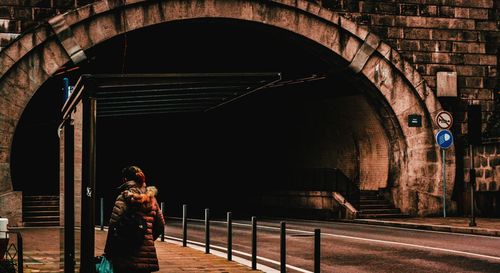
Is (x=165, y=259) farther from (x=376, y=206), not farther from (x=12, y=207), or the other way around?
(x=376, y=206)

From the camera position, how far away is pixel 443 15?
88.8 feet

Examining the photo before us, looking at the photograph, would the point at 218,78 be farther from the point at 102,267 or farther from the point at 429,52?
the point at 429,52

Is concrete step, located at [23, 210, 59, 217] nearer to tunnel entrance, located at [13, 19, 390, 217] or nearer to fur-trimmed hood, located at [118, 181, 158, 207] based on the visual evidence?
tunnel entrance, located at [13, 19, 390, 217]

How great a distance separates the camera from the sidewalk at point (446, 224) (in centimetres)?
1991

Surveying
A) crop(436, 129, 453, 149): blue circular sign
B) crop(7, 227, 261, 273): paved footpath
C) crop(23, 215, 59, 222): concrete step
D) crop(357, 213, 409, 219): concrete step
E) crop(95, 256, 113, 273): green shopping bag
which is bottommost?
crop(7, 227, 261, 273): paved footpath

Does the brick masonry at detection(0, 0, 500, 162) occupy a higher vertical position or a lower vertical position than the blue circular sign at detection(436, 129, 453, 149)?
higher

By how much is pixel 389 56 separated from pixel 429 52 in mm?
1626

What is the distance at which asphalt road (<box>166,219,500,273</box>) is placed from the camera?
1314 cm

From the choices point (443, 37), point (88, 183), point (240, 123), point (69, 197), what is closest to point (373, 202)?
point (443, 37)

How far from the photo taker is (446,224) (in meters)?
21.9

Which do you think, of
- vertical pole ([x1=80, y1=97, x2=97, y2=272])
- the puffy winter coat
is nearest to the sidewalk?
the puffy winter coat

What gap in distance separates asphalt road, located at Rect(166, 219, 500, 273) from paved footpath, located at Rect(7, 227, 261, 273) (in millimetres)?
822

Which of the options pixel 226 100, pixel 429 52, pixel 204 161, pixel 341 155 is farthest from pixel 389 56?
pixel 204 161

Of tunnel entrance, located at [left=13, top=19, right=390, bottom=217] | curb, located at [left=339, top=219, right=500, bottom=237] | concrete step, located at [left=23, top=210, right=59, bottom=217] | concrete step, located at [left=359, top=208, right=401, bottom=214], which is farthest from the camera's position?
concrete step, located at [left=359, top=208, right=401, bottom=214]
